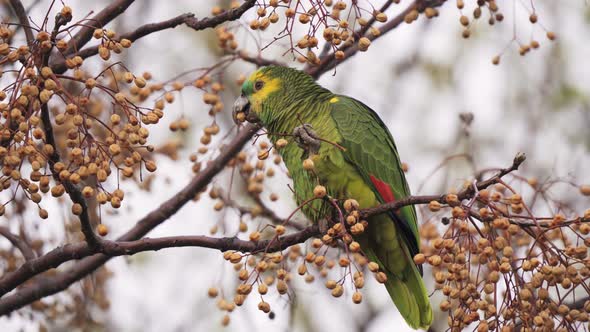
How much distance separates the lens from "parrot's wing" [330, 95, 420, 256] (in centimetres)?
381

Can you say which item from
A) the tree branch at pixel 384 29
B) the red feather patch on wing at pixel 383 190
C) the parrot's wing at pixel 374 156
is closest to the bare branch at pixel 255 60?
the tree branch at pixel 384 29

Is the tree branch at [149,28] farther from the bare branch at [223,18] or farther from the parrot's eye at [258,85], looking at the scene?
the parrot's eye at [258,85]

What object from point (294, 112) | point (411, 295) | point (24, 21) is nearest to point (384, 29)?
point (294, 112)

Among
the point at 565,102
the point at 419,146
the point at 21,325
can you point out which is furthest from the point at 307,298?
the point at 21,325

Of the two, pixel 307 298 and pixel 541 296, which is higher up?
pixel 307 298

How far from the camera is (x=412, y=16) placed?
3.75 meters

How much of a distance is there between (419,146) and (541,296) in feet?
18.2

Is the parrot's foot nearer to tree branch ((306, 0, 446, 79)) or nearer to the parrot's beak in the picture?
tree branch ((306, 0, 446, 79))

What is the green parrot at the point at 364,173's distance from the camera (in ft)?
12.4

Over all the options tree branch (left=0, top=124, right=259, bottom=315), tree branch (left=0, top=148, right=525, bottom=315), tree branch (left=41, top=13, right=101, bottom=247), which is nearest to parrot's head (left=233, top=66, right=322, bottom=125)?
tree branch (left=0, top=124, right=259, bottom=315)

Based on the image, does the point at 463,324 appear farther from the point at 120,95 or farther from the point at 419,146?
the point at 419,146

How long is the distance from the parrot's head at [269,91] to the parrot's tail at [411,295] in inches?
42.2

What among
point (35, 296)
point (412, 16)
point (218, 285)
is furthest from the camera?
point (218, 285)

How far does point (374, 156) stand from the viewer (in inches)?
153
